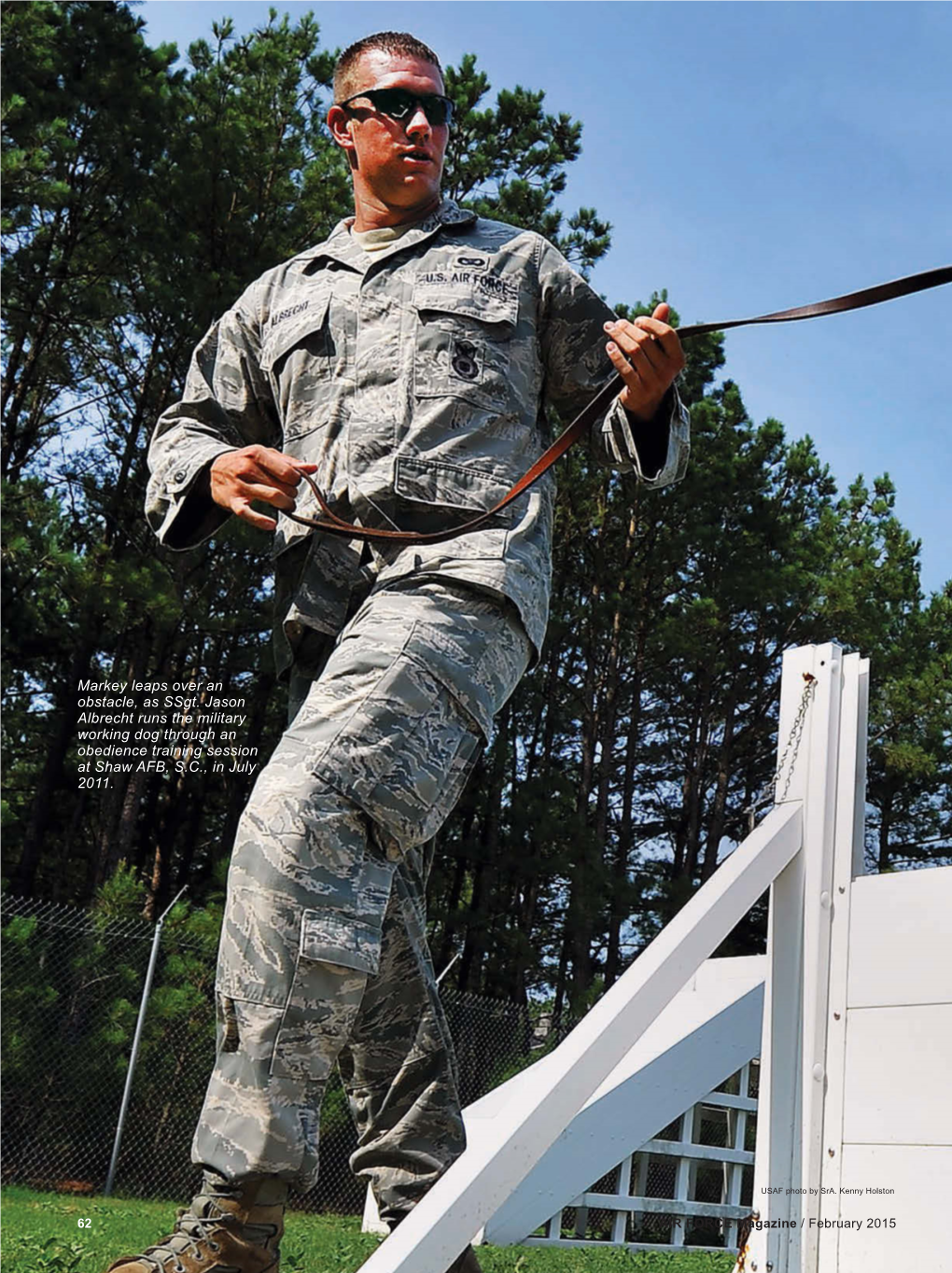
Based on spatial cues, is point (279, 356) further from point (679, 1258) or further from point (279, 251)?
point (279, 251)

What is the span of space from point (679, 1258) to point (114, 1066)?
7263 millimetres

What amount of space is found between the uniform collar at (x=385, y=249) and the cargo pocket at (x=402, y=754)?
0.78m

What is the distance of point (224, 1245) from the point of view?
154 cm

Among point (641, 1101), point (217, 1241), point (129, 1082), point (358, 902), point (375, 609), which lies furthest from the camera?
point (129, 1082)

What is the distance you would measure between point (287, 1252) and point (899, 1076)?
2146 mm

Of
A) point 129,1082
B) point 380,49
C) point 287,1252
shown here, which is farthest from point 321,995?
point 129,1082

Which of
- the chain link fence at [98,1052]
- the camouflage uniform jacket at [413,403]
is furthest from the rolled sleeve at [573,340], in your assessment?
the chain link fence at [98,1052]

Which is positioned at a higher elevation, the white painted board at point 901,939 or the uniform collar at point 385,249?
the uniform collar at point 385,249

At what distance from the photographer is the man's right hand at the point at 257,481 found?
1923 mm

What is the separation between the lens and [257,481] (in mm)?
1964

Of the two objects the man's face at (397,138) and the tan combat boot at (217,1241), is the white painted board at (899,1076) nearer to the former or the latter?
the tan combat boot at (217,1241)

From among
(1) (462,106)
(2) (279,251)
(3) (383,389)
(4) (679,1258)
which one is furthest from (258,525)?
(1) (462,106)

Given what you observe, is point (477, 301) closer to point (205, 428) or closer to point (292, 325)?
point (292, 325)

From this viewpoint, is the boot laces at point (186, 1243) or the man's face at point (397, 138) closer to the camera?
the boot laces at point (186, 1243)
